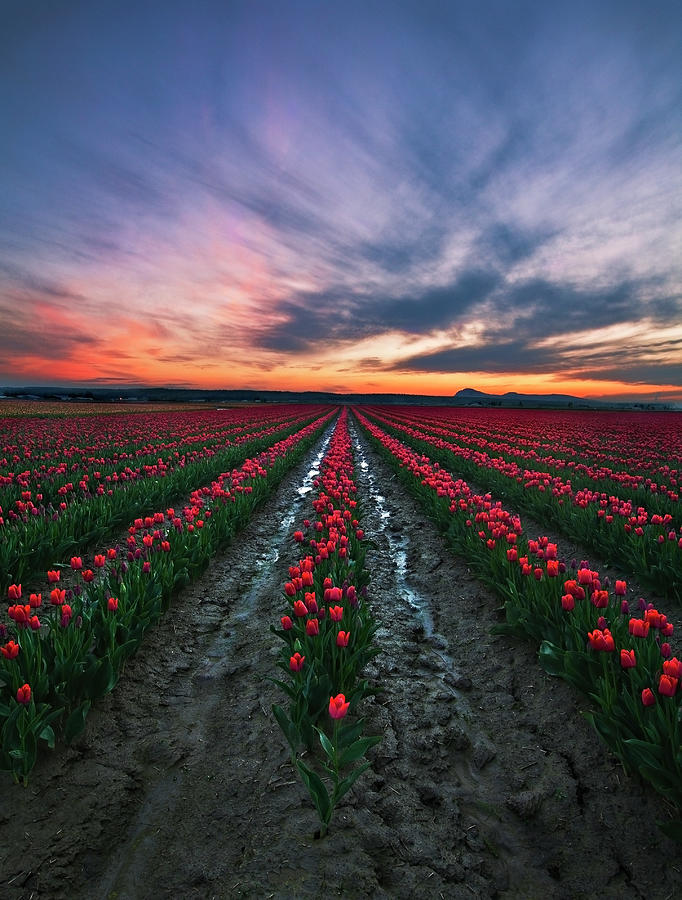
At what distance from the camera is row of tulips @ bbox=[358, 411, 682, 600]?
5.27 metres

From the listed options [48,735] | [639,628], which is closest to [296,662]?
[48,735]

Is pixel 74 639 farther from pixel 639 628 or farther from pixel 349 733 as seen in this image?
pixel 639 628

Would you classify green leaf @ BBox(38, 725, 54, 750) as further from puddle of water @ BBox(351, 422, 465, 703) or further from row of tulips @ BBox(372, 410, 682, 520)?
row of tulips @ BBox(372, 410, 682, 520)

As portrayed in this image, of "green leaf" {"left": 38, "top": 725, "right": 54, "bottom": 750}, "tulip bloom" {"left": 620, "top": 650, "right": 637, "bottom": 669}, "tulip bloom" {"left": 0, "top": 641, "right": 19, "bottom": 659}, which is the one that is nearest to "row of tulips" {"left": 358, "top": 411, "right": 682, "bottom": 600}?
"tulip bloom" {"left": 620, "top": 650, "right": 637, "bottom": 669}

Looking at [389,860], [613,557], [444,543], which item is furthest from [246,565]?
[613,557]

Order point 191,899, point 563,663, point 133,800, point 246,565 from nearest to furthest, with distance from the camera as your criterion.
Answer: point 191,899 < point 133,800 < point 563,663 < point 246,565

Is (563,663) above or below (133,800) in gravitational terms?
above

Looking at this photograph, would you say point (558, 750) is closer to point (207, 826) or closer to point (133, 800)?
point (207, 826)

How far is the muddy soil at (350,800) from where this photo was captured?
212 cm

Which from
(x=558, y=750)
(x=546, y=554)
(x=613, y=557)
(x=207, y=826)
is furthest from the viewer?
(x=613, y=557)

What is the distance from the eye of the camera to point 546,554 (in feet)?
14.4

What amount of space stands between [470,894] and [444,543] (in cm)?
576

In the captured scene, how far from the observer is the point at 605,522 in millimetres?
7086

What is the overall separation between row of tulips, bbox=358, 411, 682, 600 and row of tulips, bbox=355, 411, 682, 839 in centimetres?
56
